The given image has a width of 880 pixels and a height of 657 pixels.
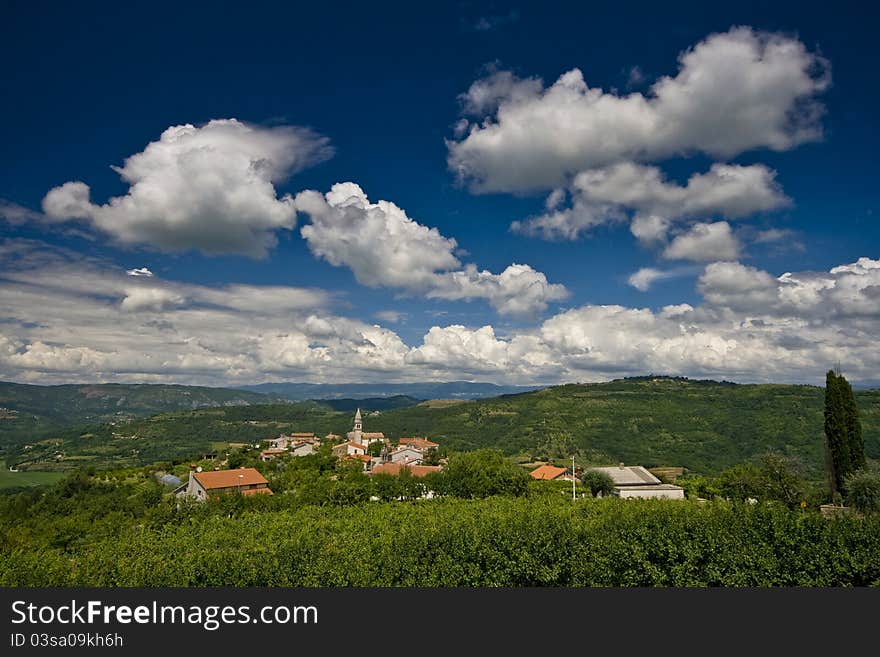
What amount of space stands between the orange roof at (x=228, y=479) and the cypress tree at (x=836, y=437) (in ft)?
224

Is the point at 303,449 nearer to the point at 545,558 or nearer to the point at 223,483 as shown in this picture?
the point at 223,483

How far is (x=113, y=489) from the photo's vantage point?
7050cm

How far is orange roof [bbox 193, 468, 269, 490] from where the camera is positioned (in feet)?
224

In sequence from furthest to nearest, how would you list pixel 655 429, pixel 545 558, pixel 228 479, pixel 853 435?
pixel 655 429 → pixel 228 479 → pixel 853 435 → pixel 545 558

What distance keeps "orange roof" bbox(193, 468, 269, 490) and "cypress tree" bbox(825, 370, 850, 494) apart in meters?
68.1

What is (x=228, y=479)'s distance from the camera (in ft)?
229

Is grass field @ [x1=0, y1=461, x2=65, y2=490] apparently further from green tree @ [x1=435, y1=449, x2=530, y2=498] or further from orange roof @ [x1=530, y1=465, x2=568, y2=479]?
orange roof @ [x1=530, y1=465, x2=568, y2=479]

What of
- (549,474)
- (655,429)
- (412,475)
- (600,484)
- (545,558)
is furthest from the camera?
(655,429)

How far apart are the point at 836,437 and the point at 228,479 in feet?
236

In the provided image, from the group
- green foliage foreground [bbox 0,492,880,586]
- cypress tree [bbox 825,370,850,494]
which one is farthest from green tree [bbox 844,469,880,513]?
green foliage foreground [bbox 0,492,880,586]

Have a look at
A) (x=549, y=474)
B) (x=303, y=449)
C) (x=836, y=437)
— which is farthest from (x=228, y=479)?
(x=836, y=437)

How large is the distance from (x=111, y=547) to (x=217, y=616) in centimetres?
2670

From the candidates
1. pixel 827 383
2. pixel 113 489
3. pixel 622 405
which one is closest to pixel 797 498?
pixel 827 383

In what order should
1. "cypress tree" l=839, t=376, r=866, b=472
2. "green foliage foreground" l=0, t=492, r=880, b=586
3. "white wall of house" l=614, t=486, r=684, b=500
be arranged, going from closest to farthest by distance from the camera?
"green foliage foreground" l=0, t=492, r=880, b=586, "cypress tree" l=839, t=376, r=866, b=472, "white wall of house" l=614, t=486, r=684, b=500
